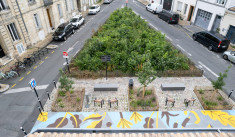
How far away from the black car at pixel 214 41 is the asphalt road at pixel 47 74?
70cm

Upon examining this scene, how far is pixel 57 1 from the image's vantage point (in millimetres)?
26641

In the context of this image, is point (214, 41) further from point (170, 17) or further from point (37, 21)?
point (37, 21)

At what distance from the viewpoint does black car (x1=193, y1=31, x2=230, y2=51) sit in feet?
61.8

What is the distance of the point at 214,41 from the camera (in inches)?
768

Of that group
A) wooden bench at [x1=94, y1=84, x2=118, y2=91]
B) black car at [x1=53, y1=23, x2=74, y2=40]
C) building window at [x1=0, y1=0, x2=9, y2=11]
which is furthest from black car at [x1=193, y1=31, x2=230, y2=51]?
building window at [x1=0, y1=0, x2=9, y2=11]

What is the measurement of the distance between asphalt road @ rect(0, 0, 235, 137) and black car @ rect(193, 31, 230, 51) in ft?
2.31

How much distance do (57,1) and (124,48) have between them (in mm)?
17770

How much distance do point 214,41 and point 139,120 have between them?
51.4 ft

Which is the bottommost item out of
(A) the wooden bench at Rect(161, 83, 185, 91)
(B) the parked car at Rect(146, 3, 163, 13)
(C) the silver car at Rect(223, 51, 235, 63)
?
(A) the wooden bench at Rect(161, 83, 185, 91)

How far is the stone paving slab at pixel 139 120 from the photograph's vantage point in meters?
10.2

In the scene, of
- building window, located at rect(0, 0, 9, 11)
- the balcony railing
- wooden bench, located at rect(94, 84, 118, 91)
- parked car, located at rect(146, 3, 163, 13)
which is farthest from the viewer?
parked car, located at rect(146, 3, 163, 13)

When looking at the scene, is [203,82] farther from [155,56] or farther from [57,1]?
[57,1]

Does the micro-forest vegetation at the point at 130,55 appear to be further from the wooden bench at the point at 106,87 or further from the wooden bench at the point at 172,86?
the wooden bench at the point at 106,87

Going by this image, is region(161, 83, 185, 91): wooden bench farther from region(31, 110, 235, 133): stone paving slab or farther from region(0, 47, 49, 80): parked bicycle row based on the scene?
region(0, 47, 49, 80): parked bicycle row
